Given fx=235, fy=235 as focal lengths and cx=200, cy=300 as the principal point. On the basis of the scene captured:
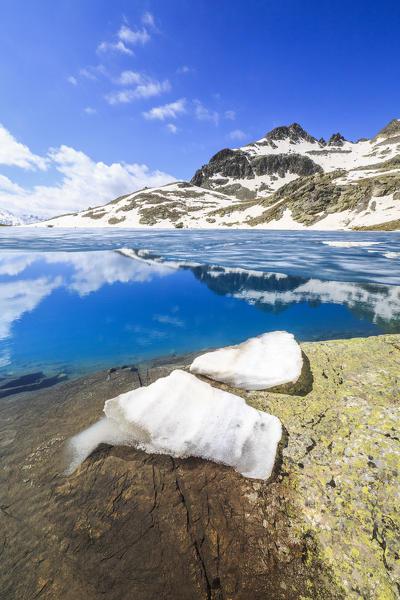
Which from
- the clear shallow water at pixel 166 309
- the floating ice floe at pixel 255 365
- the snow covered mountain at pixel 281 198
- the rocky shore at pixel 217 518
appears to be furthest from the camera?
the snow covered mountain at pixel 281 198

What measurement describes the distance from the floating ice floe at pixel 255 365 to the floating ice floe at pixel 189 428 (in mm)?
669

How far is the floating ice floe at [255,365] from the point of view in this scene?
4.32 meters

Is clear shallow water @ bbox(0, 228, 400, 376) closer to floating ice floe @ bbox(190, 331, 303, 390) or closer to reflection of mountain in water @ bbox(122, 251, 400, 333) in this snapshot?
reflection of mountain in water @ bbox(122, 251, 400, 333)

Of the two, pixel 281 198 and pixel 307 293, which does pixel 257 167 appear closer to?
pixel 281 198

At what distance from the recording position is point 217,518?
2436mm

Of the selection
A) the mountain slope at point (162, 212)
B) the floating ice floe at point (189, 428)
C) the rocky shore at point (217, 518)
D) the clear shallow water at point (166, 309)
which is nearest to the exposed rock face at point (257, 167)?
the mountain slope at point (162, 212)

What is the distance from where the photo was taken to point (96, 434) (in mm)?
3537

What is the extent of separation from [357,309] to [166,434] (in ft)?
33.0

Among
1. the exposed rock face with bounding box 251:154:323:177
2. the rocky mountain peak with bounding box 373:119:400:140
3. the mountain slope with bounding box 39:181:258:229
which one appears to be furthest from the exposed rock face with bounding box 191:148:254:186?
the rocky mountain peak with bounding box 373:119:400:140

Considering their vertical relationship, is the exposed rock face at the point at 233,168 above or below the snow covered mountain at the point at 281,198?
above

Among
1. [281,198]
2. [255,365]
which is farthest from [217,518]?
[281,198]

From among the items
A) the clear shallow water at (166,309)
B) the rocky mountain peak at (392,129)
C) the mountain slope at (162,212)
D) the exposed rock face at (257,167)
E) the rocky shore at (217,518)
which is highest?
the rocky mountain peak at (392,129)

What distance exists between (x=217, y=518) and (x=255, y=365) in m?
2.63

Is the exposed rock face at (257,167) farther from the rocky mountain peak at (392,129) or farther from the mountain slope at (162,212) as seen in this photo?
the rocky mountain peak at (392,129)
